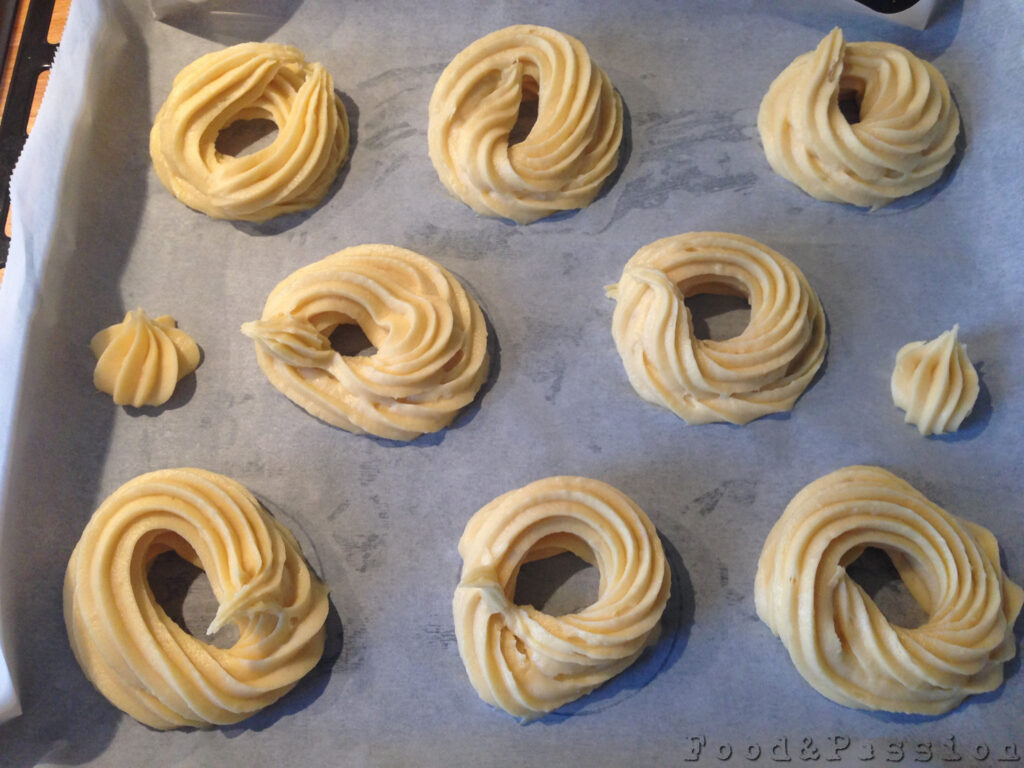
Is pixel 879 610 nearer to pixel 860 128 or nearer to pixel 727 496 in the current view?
pixel 727 496

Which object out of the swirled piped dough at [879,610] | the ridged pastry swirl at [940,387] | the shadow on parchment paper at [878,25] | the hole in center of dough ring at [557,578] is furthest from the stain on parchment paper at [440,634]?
the shadow on parchment paper at [878,25]

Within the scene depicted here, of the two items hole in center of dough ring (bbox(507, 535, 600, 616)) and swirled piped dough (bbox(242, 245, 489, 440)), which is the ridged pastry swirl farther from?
swirled piped dough (bbox(242, 245, 489, 440))

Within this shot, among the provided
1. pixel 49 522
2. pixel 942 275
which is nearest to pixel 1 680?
pixel 49 522

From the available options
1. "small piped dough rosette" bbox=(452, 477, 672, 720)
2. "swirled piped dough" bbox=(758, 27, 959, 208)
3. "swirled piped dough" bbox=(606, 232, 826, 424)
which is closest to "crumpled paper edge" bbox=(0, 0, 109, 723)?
"small piped dough rosette" bbox=(452, 477, 672, 720)

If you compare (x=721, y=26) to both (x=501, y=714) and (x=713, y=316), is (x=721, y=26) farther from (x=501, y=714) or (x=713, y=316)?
(x=501, y=714)

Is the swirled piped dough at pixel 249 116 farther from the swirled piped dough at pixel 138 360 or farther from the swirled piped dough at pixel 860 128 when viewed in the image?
the swirled piped dough at pixel 860 128
